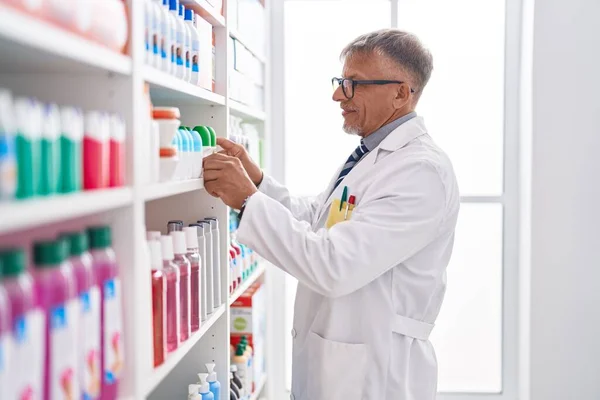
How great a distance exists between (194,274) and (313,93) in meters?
2.05

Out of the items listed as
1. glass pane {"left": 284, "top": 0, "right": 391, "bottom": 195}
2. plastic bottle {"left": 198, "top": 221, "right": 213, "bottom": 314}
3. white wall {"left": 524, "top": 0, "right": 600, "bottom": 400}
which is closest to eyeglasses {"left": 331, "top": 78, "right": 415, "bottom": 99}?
plastic bottle {"left": 198, "top": 221, "right": 213, "bottom": 314}

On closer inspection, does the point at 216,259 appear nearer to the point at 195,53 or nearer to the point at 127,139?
the point at 195,53

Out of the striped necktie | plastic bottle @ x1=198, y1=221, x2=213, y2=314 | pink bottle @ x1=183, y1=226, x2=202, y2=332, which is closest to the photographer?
pink bottle @ x1=183, y1=226, x2=202, y2=332

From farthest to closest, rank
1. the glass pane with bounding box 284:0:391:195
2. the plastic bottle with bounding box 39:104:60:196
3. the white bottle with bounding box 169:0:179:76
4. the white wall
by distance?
the glass pane with bounding box 284:0:391:195 < the white wall < the white bottle with bounding box 169:0:179:76 < the plastic bottle with bounding box 39:104:60:196

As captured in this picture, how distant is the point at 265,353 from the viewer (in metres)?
3.28

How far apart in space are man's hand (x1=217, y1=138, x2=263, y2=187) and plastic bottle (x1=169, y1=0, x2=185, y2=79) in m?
0.44

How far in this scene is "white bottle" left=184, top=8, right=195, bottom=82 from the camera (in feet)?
5.74

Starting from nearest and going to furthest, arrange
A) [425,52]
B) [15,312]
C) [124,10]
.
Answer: [15,312] < [124,10] < [425,52]

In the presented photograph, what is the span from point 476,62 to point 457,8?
1.03 ft

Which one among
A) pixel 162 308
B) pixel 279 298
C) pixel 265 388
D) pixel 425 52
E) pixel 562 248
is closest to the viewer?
pixel 162 308

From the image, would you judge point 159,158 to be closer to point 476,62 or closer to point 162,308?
point 162,308

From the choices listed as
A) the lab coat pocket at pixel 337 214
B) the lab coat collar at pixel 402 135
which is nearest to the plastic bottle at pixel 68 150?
the lab coat pocket at pixel 337 214

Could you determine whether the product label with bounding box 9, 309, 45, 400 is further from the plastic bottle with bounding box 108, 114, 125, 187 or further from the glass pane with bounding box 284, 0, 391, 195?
the glass pane with bounding box 284, 0, 391, 195

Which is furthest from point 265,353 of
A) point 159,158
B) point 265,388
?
point 159,158
